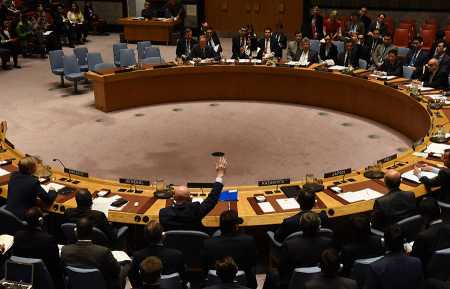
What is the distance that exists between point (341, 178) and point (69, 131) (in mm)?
6688

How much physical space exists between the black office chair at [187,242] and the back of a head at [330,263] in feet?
4.73

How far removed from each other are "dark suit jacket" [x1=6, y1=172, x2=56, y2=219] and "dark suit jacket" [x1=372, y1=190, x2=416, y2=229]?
12.2ft

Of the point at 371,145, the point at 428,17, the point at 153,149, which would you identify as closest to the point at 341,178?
the point at 371,145

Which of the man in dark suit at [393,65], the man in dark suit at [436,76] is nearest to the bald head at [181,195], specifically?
the man in dark suit at [436,76]

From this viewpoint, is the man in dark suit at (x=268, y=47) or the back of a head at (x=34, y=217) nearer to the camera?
the back of a head at (x=34, y=217)

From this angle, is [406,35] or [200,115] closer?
[200,115]

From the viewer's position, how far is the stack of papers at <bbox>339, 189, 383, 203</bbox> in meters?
6.47

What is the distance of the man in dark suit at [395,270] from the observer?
15.1 feet

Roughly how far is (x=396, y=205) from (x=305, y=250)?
160 centimetres

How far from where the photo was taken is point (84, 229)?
4.90 m

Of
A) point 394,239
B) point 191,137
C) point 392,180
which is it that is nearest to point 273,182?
point 392,180

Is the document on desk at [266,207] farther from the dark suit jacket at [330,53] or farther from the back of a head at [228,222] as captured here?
the dark suit jacket at [330,53]

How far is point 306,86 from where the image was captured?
13.6 m

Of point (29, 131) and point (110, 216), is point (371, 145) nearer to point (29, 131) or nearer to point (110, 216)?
point (110, 216)
